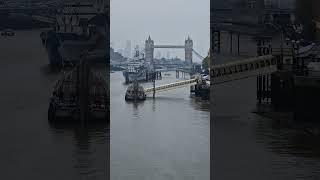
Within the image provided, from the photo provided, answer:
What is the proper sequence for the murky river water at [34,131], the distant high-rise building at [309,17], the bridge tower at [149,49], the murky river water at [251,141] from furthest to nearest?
the bridge tower at [149,49] → the distant high-rise building at [309,17] → the murky river water at [34,131] → the murky river water at [251,141]

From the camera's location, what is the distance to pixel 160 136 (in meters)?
8.02

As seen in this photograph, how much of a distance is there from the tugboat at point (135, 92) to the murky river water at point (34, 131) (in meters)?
0.58

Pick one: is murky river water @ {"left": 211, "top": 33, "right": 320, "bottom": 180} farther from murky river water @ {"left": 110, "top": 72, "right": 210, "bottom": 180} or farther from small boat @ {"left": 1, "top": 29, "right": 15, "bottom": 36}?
small boat @ {"left": 1, "top": 29, "right": 15, "bottom": 36}

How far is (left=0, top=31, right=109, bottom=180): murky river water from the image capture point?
7.66 m

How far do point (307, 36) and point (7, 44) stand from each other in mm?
4215

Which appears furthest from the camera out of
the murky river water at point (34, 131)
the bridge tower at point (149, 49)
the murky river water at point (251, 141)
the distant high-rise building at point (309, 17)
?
the bridge tower at point (149, 49)

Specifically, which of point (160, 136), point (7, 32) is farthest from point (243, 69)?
point (7, 32)

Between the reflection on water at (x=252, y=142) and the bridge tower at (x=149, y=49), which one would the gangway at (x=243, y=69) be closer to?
the reflection on water at (x=252, y=142)

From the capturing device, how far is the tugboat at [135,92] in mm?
8172

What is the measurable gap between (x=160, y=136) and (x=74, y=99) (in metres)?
1.32

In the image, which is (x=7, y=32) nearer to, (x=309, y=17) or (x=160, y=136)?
(x=160, y=136)

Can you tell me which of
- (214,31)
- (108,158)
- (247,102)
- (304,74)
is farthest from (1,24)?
(304,74)

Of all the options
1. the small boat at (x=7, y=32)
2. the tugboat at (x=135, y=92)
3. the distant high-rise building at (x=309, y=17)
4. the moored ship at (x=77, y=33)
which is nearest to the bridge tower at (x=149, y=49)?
the tugboat at (x=135, y=92)

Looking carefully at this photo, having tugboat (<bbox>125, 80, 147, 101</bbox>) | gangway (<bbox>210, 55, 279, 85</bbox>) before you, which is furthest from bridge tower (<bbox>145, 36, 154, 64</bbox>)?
gangway (<bbox>210, 55, 279, 85</bbox>)
